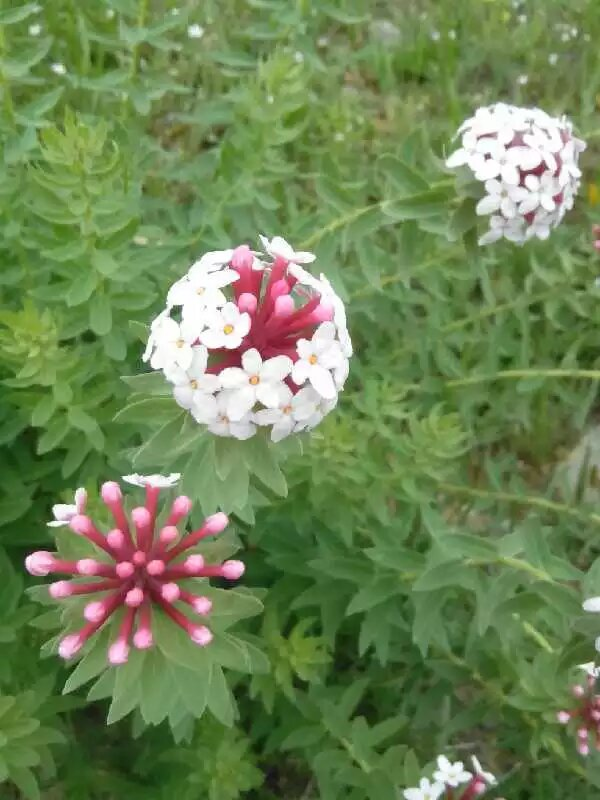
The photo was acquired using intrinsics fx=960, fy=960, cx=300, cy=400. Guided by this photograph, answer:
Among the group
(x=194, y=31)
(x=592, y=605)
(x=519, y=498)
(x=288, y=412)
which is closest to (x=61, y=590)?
(x=288, y=412)

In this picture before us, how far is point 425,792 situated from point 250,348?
156 cm

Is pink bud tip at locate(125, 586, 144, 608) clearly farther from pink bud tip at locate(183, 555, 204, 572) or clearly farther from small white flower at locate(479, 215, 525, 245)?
small white flower at locate(479, 215, 525, 245)

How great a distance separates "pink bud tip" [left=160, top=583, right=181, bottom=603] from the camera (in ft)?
6.40

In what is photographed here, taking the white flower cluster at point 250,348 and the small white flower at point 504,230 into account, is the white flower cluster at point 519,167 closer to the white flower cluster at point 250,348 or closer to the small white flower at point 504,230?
the small white flower at point 504,230

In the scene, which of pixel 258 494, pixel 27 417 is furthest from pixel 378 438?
pixel 27 417

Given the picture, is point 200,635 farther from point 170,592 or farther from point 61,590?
point 61,590

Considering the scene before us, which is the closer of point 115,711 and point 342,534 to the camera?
point 115,711

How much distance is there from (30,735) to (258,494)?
96cm

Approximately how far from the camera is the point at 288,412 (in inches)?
78.4

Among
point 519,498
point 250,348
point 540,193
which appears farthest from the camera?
point 519,498

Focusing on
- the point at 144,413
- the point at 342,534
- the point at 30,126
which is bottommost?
the point at 342,534

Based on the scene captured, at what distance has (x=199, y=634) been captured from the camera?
196 cm

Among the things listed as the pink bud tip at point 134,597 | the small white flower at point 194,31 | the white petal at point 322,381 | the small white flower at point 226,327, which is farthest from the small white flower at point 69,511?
the small white flower at point 194,31

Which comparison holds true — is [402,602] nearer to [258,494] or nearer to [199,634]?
[258,494]
